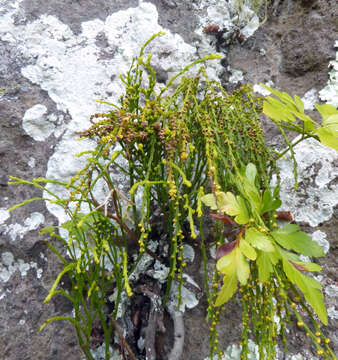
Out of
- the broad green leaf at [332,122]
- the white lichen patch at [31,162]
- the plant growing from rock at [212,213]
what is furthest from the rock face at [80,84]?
the broad green leaf at [332,122]

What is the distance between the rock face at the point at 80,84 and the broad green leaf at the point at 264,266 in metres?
0.40

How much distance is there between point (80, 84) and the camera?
112 cm

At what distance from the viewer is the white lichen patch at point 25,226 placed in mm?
897

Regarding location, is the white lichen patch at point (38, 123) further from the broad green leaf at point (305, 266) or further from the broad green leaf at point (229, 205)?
the broad green leaf at point (305, 266)

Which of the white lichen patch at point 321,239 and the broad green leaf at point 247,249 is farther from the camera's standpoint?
the white lichen patch at point 321,239

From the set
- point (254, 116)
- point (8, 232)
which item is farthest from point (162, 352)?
point (254, 116)

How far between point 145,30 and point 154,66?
0.17 meters

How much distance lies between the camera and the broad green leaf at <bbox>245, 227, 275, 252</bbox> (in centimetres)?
58

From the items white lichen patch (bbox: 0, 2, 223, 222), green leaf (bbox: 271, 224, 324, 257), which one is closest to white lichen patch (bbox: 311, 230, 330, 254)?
green leaf (bbox: 271, 224, 324, 257)

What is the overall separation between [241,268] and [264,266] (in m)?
0.06

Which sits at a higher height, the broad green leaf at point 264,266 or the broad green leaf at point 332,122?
the broad green leaf at point 332,122

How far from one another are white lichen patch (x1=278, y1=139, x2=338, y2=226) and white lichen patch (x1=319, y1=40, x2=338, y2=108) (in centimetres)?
21

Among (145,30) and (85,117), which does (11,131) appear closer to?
(85,117)

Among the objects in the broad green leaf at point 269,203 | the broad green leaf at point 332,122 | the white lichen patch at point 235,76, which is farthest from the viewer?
the white lichen patch at point 235,76
